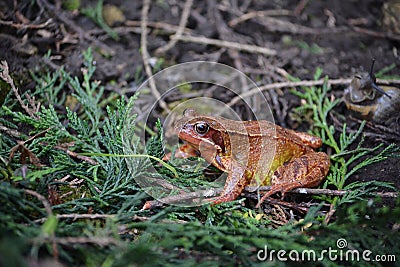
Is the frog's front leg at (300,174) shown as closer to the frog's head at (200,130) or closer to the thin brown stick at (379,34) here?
the frog's head at (200,130)

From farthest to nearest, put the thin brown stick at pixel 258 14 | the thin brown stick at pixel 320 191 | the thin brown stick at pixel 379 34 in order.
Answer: the thin brown stick at pixel 258 14 → the thin brown stick at pixel 379 34 → the thin brown stick at pixel 320 191

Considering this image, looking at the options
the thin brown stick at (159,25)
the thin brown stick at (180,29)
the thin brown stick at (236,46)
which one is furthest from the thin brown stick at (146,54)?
the thin brown stick at (236,46)

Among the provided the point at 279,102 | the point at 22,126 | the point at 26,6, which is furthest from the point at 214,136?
the point at 26,6

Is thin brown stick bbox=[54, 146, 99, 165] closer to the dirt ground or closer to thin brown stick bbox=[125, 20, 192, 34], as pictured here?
the dirt ground

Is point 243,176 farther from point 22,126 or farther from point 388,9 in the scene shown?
point 388,9

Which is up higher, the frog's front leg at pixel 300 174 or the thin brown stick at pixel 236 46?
the thin brown stick at pixel 236 46

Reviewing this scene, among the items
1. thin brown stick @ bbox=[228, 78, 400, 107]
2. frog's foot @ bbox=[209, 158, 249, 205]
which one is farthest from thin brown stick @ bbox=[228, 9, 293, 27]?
frog's foot @ bbox=[209, 158, 249, 205]
